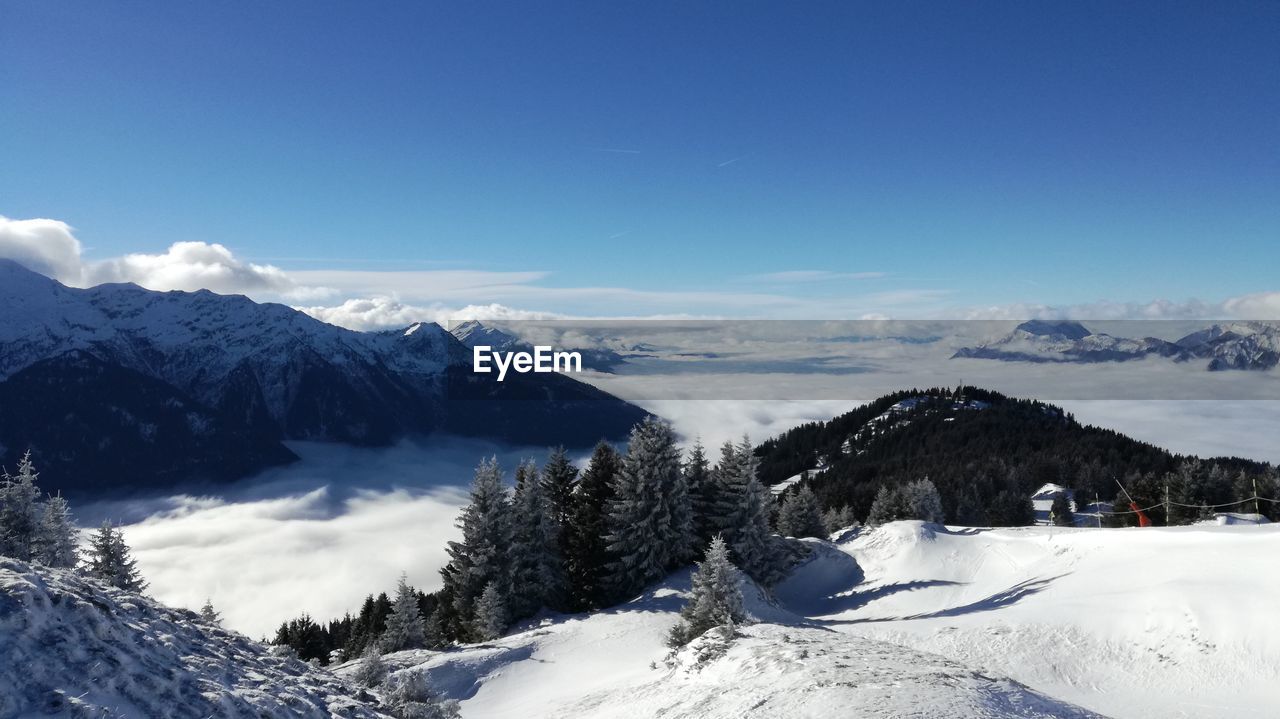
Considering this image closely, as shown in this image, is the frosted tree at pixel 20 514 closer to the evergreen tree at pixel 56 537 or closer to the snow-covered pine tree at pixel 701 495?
the evergreen tree at pixel 56 537

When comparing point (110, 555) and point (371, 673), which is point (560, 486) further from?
point (371, 673)

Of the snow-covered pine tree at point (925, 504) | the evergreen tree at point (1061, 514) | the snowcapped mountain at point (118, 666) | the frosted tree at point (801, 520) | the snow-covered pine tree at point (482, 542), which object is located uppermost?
the snowcapped mountain at point (118, 666)

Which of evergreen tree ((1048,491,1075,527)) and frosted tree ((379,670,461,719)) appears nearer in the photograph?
frosted tree ((379,670,461,719))

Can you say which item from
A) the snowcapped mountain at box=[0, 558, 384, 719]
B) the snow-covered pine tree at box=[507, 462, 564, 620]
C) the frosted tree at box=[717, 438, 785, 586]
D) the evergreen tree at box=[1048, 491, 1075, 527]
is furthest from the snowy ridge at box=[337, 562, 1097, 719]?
the evergreen tree at box=[1048, 491, 1075, 527]

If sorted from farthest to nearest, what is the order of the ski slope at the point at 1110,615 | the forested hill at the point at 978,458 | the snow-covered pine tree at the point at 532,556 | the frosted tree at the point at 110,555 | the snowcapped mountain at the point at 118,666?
the forested hill at the point at 978,458, the snow-covered pine tree at the point at 532,556, the frosted tree at the point at 110,555, the ski slope at the point at 1110,615, the snowcapped mountain at the point at 118,666

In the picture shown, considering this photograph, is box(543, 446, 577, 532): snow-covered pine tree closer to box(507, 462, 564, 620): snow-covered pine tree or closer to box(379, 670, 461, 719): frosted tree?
box(507, 462, 564, 620): snow-covered pine tree

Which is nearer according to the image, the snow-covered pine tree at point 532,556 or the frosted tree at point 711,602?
the frosted tree at point 711,602

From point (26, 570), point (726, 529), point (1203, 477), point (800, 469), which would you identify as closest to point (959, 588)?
point (726, 529)

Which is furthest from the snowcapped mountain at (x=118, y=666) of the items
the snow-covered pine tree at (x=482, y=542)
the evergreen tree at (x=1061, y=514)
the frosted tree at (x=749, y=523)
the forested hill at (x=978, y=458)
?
the evergreen tree at (x=1061, y=514)
